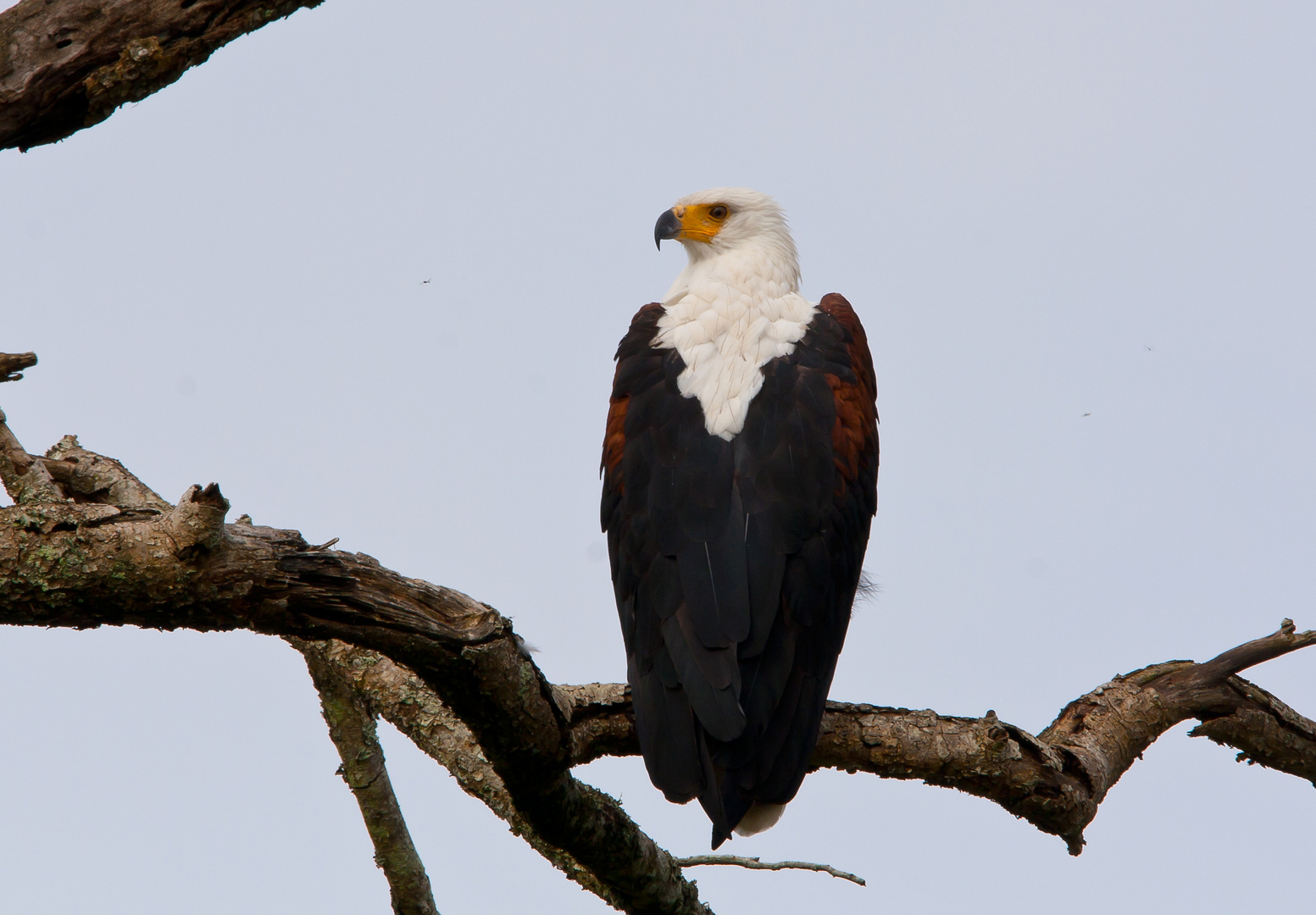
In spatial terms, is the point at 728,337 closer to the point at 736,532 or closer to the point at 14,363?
the point at 736,532

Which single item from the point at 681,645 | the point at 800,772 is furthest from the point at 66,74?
the point at 800,772

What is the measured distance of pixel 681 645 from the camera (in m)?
3.62

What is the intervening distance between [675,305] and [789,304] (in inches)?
18.5

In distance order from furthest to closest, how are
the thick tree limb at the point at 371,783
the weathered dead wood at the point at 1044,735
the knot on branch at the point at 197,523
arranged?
1. the thick tree limb at the point at 371,783
2. the weathered dead wood at the point at 1044,735
3. the knot on branch at the point at 197,523

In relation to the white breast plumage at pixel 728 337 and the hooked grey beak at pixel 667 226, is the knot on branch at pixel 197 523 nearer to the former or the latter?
the white breast plumage at pixel 728 337

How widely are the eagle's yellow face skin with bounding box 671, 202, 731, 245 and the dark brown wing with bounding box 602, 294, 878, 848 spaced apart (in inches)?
58.6

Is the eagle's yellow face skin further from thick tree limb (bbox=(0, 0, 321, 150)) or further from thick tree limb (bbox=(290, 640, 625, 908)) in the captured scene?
thick tree limb (bbox=(290, 640, 625, 908))

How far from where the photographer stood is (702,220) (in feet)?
18.6

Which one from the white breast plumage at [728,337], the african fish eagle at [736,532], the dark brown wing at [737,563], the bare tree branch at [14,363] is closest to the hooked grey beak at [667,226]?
the white breast plumage at [728,337]

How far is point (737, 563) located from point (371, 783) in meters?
1.59

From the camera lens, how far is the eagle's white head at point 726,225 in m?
5.55

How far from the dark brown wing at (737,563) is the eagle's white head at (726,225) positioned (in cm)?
134

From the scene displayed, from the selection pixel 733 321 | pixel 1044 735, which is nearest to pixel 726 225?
pixel 733 321

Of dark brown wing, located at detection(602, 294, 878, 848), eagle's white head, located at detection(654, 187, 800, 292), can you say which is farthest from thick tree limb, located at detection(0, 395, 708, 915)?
eagle's white head, located at detection(654, 187, 800, 292)
